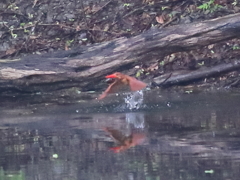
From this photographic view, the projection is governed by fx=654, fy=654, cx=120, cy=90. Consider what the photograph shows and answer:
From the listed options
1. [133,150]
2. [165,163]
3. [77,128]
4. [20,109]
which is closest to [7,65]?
[20,109]

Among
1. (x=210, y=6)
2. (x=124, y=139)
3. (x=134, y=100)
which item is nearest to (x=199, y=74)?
(x=134, y=100)

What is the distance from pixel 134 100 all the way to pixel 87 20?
3818 mm

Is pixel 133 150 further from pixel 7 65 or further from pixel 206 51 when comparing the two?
pixel 206 51

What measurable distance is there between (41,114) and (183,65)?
9.64 feet

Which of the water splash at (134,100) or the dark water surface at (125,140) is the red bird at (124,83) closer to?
the dark water surface at (125,140)

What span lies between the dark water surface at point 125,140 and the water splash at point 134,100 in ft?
0.28

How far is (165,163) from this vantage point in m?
5.77

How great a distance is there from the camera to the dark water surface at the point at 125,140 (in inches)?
221

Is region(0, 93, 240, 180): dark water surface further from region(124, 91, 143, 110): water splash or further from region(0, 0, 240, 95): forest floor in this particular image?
region(0, 0, 240, 95): forest floor

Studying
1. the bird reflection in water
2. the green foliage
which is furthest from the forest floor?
the bird reflection in water

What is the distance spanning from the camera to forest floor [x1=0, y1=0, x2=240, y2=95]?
12039 millimetres

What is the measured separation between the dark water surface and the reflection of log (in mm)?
584

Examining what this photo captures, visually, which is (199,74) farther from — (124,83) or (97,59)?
(124,83)

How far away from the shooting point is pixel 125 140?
269 inches
